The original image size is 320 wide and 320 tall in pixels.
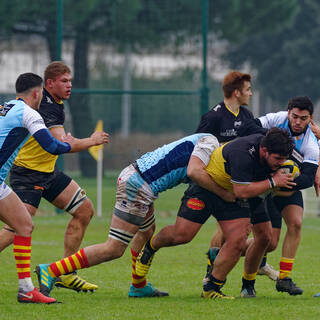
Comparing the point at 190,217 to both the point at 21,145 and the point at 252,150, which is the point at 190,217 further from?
the point at 21,145

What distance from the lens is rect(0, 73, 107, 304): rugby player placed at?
751 centimetres

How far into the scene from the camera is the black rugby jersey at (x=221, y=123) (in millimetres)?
9671

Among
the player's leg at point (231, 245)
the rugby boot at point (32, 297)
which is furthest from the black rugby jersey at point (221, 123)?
the rugby boot at point (32, 297)

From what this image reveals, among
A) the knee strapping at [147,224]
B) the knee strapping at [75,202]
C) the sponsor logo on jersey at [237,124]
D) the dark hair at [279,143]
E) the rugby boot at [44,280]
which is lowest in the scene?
the rugby boot at [44,280]

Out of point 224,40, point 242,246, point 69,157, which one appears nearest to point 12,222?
point 242,246

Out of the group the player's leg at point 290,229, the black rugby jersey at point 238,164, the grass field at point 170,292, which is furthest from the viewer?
the player's leg at point 290,229

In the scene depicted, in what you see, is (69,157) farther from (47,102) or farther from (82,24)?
(47,102)

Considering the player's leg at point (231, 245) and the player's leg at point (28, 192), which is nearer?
the player's leg at point (231, 245)

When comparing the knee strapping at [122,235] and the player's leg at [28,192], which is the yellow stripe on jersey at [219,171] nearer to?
the knee strapping at [122,235]

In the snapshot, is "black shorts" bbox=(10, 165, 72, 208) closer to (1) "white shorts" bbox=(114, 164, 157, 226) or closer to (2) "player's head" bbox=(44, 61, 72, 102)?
(2) "player's head" bbox=(44, 61, 72, 102)

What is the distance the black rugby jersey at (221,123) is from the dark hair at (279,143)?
7.17 feet

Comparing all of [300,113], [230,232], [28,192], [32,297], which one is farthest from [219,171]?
[28,192]

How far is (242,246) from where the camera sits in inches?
314

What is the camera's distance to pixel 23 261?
306 inches
